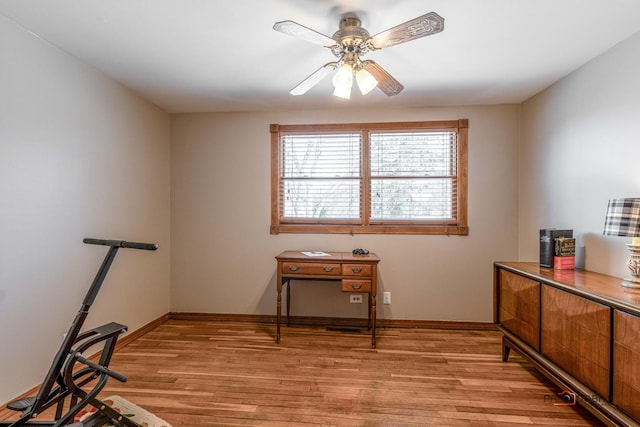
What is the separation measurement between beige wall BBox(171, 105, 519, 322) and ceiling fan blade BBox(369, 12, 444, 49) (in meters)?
1.75

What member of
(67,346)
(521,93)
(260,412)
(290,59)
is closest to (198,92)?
(290,59)

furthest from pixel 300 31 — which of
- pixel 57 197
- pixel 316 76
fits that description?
pixel 57 197

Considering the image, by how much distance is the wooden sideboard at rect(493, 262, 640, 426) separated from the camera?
1.58 meters

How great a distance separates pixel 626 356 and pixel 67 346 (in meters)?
2.85

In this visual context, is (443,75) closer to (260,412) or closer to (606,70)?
(606,70)

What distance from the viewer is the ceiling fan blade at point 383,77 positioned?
2.12m

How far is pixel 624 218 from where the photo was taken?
188 centimetres

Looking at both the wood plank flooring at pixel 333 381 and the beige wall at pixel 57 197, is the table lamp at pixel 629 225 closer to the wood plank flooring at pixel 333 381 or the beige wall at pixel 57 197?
the wood plank flooring at pixel 333 381

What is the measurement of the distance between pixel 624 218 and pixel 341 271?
203 cm

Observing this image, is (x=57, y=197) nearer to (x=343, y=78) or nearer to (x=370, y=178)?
(x=343, y=78)

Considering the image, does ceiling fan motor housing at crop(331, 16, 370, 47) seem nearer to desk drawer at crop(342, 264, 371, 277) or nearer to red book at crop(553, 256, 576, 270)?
desk drawer at crop(342, 264, 371, 277)

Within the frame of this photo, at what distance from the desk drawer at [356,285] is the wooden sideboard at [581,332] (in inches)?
44.7

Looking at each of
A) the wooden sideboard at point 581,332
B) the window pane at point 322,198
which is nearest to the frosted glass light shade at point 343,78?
the window pane at point 322,198

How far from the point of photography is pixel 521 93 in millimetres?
3164
